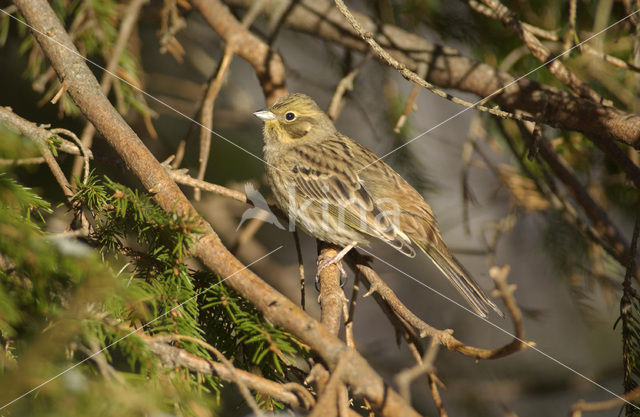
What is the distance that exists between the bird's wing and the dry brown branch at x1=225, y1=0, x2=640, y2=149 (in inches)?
23.4

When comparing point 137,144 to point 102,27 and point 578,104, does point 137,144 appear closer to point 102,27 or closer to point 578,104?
point 102,27

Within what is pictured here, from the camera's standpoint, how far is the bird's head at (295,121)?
318cm

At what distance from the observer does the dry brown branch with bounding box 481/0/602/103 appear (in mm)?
2441

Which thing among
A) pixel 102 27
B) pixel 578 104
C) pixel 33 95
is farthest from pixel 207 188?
pixel 33 95

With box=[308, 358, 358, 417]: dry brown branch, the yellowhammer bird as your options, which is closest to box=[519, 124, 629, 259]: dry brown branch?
the yellowhammer bird

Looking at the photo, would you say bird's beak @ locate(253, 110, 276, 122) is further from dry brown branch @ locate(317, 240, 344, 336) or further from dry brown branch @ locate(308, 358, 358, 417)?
dry brown branch @ locate(308, 358, 358, 417)

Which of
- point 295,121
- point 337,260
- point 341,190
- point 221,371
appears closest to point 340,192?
point 341,190

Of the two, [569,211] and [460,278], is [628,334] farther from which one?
[569,211]

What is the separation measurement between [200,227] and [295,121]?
5.76 ft

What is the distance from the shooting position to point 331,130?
346cm

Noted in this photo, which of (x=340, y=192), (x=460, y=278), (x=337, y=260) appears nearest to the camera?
(x=337, y=260)

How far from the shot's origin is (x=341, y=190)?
3148 millimetres

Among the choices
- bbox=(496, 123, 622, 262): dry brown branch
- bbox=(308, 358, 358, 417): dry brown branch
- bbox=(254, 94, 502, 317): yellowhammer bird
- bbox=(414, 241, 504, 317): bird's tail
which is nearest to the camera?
bbox=(308, 358, 358, 417): dry brown branch

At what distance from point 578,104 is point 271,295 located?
1.52 m
